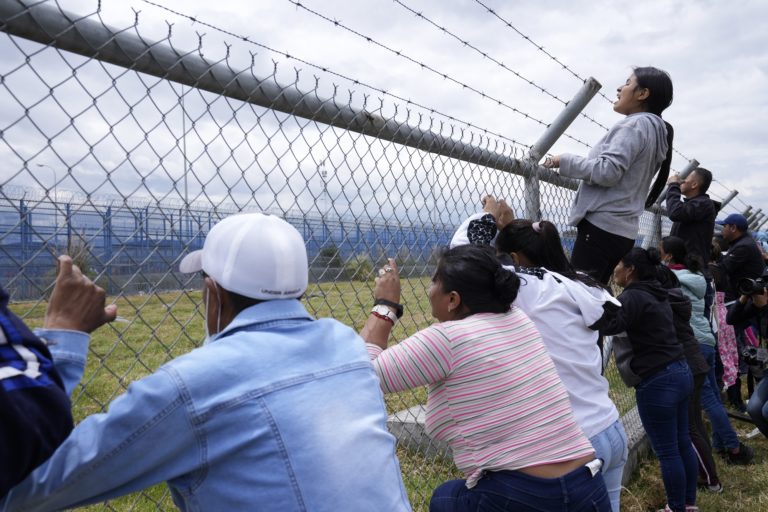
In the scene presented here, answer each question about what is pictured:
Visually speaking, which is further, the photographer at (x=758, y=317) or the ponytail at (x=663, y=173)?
the photographer at (x=758, y=317)

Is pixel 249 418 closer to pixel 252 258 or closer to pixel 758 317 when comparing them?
pixel 252 258

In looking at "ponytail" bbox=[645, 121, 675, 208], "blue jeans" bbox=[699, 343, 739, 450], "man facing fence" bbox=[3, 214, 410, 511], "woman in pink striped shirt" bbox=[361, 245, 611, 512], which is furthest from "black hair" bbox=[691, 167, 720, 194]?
"man facing fence" bbox=[3, 214, 410, 511]

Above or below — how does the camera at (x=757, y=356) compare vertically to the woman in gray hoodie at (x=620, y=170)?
below

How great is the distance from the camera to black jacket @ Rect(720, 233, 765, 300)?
6301 millimetres

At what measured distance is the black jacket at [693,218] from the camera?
5.11 meters

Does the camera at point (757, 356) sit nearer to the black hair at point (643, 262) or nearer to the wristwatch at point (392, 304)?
the black hair at point (643, 262)

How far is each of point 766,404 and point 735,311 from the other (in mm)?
944

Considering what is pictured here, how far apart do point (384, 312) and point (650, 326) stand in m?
2.09

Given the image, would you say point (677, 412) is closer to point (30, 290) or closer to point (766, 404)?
point (766, 404)

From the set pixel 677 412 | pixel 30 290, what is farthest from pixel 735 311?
pixel 30 290

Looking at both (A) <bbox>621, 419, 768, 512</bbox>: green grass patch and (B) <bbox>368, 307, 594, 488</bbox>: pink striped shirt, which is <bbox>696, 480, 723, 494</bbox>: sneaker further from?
(B) <bbox>368, 307, 594, 488</bbox>: pink striped shirt

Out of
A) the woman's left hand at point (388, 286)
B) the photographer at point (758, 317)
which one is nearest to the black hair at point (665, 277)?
the photographer at point (758, 317)

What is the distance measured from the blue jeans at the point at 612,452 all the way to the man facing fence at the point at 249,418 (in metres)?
1.28

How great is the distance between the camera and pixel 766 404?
183 inches
